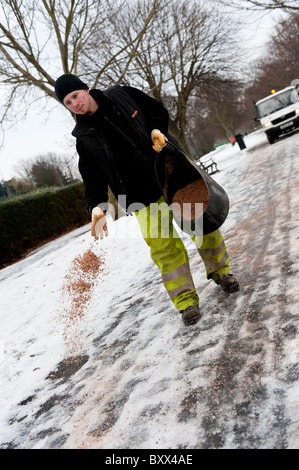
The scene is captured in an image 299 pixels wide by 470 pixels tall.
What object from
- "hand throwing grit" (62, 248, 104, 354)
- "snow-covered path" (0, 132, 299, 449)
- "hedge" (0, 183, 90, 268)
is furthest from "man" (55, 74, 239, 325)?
"hedge" (0, 183, 90, 268)

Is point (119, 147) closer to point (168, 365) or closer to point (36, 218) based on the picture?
point (168, 365)

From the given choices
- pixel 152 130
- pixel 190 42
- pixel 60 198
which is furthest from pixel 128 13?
pixel 152 130

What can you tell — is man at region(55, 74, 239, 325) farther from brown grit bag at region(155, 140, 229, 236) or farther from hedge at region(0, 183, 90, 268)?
hedge at region(0, 183, 90, 268)

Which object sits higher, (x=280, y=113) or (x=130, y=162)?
(x=130, y=162)

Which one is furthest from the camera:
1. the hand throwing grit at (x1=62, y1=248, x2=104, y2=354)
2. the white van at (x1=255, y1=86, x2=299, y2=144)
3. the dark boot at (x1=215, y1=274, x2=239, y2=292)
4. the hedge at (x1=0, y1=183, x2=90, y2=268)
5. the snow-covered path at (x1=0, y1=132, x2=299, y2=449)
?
the white van at (x1=255, y1=86, x2=299, y2=144)

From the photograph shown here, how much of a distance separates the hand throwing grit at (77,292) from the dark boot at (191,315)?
43.0 inches

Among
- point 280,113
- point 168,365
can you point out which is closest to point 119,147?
point 168,365

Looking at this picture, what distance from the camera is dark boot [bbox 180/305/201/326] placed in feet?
8.70

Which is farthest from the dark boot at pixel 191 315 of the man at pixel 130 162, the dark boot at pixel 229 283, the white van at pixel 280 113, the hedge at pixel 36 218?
the white van at pixel 280 113

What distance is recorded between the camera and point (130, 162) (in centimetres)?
272

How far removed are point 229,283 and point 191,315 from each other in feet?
1.38

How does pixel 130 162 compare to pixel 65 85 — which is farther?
pixel 130 162

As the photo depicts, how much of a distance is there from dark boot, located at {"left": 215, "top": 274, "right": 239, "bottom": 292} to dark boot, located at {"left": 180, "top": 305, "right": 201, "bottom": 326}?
347mm

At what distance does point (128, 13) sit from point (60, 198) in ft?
28.9
